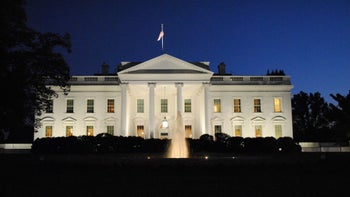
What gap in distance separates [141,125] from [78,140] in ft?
44.2

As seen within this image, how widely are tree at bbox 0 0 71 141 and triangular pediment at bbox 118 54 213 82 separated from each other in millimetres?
19070

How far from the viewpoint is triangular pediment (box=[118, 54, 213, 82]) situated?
4100 centimetres

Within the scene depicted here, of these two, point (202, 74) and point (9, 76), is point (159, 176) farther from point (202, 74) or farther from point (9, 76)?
point (202, 74)

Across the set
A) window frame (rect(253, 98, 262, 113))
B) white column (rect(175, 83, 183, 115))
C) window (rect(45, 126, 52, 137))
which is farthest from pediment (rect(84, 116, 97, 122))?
window frame (rect(253, 98, 262, 113))

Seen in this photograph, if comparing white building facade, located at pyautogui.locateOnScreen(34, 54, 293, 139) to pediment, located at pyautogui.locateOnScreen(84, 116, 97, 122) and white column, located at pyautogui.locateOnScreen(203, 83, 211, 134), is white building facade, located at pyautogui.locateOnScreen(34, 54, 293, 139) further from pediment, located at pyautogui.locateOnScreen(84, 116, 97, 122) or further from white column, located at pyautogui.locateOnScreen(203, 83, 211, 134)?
white column, located at pyautogui.locateOnScreen(203, 83, 211, 134)

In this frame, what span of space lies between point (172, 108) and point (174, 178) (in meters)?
31.3

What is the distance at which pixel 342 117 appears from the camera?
110 feet

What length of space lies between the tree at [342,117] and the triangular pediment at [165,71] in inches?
513

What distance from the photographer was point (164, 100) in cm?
4581

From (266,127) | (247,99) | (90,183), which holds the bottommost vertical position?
(90,183)

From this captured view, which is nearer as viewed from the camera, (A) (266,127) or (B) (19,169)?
(B) (19,169)

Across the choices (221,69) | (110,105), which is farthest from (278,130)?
(110,105)

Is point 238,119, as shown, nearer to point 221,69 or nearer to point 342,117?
point 221,69

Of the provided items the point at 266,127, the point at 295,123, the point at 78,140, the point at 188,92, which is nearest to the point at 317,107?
the point at 295,123
